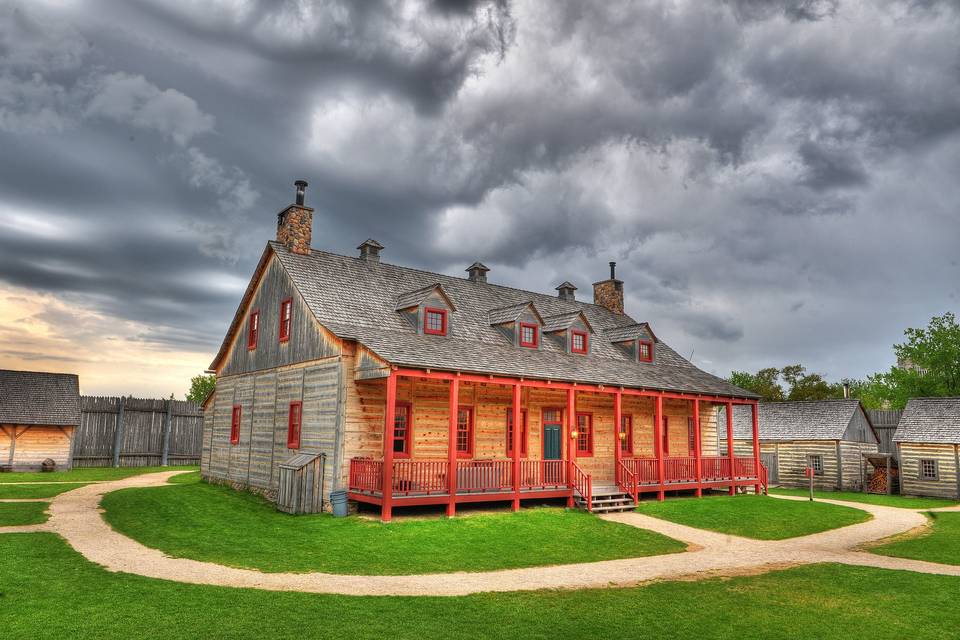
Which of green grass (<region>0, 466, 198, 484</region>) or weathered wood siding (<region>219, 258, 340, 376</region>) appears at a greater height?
weathered wood siding (<region>219, 258, 340, 376</region>)

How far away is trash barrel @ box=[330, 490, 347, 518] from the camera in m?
18.3

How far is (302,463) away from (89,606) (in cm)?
966

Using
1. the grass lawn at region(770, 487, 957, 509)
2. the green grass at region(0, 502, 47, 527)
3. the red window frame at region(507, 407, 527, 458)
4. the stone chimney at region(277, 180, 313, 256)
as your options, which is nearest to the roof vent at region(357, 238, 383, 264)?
the stone chimney at region(277, 180, 313, 256)

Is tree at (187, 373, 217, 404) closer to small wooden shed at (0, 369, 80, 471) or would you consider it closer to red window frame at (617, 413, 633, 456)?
small wooden shed at (0, 369, 80, 471)

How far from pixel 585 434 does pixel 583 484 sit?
3903mm

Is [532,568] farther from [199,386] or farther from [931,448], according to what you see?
[199,386]

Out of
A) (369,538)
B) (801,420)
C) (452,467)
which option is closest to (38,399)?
(452,467)

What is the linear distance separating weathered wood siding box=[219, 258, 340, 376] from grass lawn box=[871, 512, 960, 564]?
16.2 meters

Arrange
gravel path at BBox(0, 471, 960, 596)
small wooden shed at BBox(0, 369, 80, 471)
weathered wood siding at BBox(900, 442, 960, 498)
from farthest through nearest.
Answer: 1. weathered wood siding at BBox(900, 442, 960, 498)
2. small wooden shed at BBox(0, 369, 80, 471)
3. gravel path at BBox(0, 471, 960, 596)

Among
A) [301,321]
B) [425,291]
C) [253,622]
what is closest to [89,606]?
[253,622]

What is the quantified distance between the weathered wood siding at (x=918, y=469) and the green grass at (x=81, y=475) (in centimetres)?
3656

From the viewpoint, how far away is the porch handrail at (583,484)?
67.7ft

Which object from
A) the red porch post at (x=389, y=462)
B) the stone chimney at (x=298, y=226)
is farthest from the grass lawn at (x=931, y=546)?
the stone chimney at (x=298, y=226)

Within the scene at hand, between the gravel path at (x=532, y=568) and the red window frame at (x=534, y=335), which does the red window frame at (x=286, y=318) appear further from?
the red window frame at (x=534, y=335)
